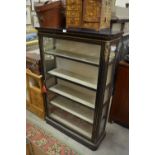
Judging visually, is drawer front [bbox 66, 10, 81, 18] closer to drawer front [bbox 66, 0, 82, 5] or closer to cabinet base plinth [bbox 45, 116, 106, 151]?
drawer front [bbox 66, 0, 82, 5]

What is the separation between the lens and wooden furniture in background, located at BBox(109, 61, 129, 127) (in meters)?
2.02

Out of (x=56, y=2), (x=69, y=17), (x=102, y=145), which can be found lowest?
(x=102, y=145)

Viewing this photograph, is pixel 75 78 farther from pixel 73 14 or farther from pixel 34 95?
pixel 34 95

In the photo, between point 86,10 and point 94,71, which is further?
point 94,71

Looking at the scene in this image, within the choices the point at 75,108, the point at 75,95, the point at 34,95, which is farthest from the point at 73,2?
the point at 34,95

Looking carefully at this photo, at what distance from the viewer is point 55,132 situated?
2156mm

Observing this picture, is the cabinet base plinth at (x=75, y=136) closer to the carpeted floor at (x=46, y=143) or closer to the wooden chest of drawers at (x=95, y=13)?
the carpeted floor at (x=46, y=143)

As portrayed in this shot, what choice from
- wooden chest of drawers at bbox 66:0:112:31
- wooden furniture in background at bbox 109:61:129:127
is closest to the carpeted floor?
wooden furniture in background at bbox 109:61:129:127

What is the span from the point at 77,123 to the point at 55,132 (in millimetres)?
353

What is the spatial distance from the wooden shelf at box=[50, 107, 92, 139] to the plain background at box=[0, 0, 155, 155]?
5.01 ft
